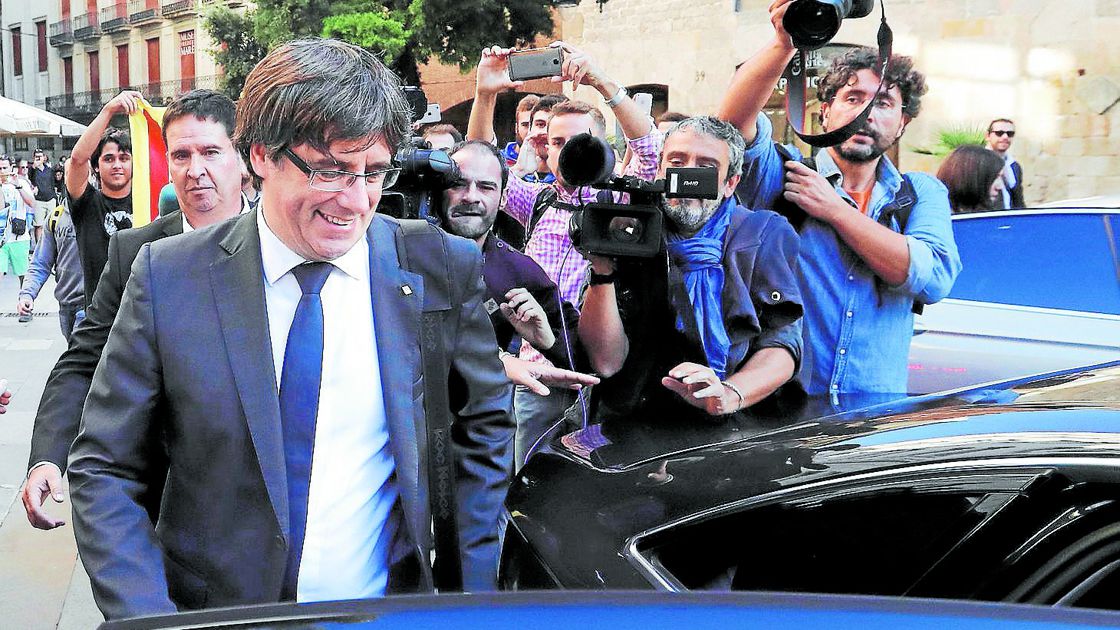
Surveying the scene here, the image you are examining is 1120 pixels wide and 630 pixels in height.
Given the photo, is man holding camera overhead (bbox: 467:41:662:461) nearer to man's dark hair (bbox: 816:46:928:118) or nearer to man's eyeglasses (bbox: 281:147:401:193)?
man's dark hair (bbox: 816:46:928:118)

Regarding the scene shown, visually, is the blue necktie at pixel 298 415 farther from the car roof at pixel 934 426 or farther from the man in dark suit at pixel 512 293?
the man in dark suit at pixel 512 293

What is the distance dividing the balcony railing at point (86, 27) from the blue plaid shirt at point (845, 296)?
46.1m

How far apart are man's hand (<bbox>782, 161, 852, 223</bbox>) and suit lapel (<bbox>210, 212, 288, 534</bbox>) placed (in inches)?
79.3

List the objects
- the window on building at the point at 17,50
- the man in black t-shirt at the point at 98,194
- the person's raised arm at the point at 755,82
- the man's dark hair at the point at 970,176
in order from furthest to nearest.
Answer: the window on building at the point at 17,50 → the man's dark hair at the point at 970,176 → the man in black t-shirt at the point at 98,194 → the person's raised arm at the point at 755,82

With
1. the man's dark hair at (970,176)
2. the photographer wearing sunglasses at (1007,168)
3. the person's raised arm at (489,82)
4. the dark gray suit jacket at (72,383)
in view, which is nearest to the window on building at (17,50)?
the photographer wearing sunglasses at (1007,168)

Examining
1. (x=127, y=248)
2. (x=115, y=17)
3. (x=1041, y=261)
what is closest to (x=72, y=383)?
(x=127, y=248)

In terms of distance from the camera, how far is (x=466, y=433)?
89.8 inches

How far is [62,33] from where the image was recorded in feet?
156

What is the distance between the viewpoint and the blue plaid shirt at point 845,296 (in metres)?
3.64

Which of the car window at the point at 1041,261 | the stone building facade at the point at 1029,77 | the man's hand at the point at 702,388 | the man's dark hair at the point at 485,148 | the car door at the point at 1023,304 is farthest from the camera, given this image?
the stone building facade at the point at 1029,77

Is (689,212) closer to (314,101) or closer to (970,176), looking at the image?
(314,101)

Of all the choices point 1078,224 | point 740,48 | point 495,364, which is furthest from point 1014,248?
point 740,48

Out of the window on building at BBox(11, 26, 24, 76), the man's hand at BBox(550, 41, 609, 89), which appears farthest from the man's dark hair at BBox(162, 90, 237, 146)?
the window on building at BBox(11, 26, 24, 76)

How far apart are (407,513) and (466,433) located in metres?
0.27
